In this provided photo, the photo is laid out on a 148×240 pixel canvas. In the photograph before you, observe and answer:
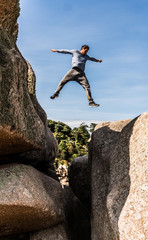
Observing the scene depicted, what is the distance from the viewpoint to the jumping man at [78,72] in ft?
42.6

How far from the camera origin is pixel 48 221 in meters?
7.75

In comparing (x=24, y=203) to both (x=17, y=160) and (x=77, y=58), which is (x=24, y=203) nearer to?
(x=17, y=160)

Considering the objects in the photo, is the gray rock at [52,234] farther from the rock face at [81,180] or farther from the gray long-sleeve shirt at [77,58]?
the gray long-sleeve shirt at [77,58]

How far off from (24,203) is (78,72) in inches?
324

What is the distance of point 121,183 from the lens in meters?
6.69

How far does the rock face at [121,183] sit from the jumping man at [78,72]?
4748 millimetres

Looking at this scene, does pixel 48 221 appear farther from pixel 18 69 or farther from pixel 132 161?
pixel 18 69

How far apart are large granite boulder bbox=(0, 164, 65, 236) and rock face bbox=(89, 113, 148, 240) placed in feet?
5.01

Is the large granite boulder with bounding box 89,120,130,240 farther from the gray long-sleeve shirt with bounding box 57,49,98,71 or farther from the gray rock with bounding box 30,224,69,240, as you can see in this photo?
the gray long-sleeve shirt with bounding box 57,49,98,71

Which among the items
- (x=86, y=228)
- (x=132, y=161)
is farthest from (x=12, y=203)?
(x=86, y=228)

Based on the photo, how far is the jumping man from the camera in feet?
42.6

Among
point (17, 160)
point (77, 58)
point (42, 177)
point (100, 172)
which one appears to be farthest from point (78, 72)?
point (42, 177)

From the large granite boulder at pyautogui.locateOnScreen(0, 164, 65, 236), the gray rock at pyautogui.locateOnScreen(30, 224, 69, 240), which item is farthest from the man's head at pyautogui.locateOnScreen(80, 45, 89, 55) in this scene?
the gray rock at pyautogui.locateOnScreen(30, 224, 69, 240)

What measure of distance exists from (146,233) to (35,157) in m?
5.61
